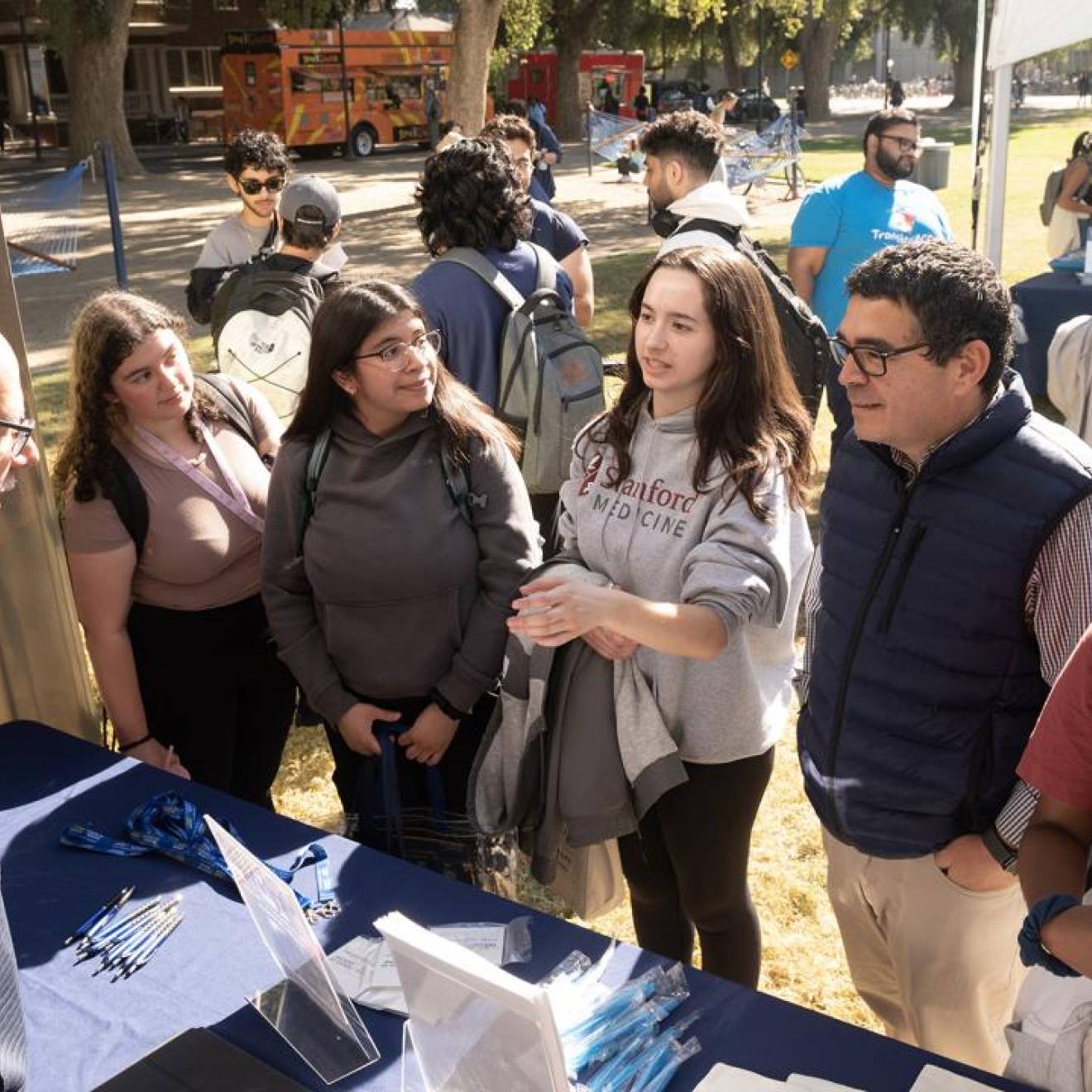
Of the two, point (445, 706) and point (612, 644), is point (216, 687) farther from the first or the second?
point (612, 644)

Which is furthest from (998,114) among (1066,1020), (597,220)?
(597,220)

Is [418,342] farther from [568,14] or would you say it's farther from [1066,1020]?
[568,14]

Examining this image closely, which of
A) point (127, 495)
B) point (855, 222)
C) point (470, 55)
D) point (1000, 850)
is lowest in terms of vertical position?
point (1000, 850)

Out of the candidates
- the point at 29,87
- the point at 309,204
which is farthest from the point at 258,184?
the point at 29,87

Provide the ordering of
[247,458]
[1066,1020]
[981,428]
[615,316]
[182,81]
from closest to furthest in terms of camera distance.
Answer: [1066,1020] < [981,428] < [247,458] < [615,316] < [182,81]

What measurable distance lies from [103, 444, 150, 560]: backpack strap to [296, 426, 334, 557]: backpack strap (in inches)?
13.5

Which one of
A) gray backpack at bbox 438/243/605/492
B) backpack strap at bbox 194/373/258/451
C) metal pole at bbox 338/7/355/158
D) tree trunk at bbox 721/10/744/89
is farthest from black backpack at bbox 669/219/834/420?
tree trunk at bbox 721/10/744/89

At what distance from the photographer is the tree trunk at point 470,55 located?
13.5m

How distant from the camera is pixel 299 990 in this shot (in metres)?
1.74

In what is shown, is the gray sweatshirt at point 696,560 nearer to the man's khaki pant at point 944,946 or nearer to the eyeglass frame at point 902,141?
the man's khaki pant at point 944,946

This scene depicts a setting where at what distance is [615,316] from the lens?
10.6m

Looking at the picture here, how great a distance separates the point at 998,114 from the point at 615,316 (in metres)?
5.50

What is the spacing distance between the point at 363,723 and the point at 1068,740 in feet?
5.08

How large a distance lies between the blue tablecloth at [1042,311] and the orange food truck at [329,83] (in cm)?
2203
